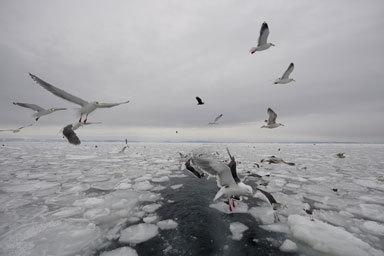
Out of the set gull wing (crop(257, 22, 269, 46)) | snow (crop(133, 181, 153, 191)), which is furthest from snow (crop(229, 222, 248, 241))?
gull wing (crop(257, 22, 269, 46))

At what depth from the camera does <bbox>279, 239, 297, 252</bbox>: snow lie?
312 cm

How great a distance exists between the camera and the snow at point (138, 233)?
3422mm

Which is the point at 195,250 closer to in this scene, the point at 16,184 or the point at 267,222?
the point at 267,222

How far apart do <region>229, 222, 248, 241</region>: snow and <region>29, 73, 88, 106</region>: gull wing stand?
6216mm

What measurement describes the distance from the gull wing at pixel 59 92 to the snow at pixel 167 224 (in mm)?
4923

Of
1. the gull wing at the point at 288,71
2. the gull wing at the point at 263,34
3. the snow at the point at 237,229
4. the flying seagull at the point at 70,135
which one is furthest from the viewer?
the gull wing at the point at 288,71

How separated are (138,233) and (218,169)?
7.46 ft

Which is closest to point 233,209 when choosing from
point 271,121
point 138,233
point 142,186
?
point 138,233

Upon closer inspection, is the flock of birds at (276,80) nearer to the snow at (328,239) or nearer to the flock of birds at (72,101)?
the flock of birds at (72,101)

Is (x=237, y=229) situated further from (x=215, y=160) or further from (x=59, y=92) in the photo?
(x=59, y=92)

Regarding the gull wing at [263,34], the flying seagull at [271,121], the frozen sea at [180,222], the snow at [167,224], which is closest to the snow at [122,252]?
the frozen sea at [180,222]

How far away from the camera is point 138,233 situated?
3.67 metres

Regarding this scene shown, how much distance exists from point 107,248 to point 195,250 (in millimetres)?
1652

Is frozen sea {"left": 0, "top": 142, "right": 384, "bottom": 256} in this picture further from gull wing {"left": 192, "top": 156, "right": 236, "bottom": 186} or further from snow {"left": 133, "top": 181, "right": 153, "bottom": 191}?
gull wing {"left": 192, "top": 156, "right": 236, "bottom": 186}
